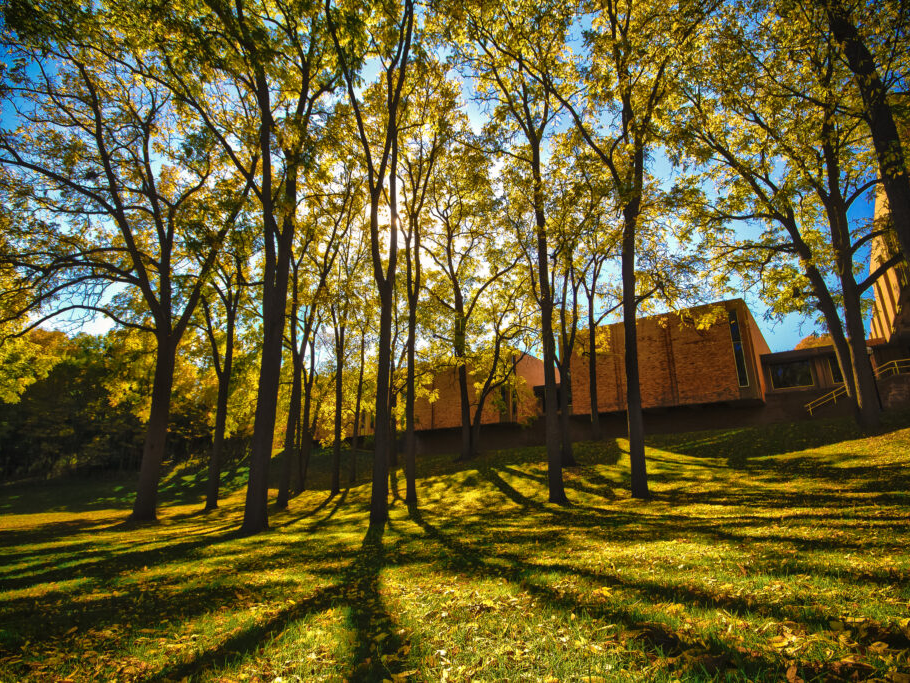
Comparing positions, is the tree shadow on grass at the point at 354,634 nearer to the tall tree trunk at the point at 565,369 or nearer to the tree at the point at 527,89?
the tree at the point at 527,89

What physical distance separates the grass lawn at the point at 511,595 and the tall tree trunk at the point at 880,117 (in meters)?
6.01

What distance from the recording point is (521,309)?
25609 millimetres

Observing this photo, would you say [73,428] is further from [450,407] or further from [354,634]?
[354,634]

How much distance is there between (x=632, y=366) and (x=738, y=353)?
21.2 meters

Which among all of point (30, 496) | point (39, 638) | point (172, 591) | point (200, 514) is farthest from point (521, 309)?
point (30, 496)

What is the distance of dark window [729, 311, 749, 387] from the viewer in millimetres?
28688

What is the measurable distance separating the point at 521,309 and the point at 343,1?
17162mm

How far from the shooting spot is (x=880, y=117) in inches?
381

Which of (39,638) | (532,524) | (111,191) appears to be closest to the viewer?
(39,638)

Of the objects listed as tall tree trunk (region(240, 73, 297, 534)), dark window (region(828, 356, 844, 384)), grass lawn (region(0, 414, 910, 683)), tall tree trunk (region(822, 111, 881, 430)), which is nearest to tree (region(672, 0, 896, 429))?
tall tree trunk (region(822, 111, 881, 430))

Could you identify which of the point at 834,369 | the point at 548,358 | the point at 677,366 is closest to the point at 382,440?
the point at 548,358

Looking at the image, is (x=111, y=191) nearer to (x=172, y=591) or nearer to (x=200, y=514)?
(x=200, y=514)

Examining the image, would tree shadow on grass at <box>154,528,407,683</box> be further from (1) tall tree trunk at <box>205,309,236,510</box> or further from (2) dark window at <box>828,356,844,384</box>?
(2) dark window at <box>828,356,844,384</box>

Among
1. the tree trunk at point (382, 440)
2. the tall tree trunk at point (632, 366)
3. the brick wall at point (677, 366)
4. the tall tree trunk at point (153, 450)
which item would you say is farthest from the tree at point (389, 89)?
the brick wall at point (677, 366)
